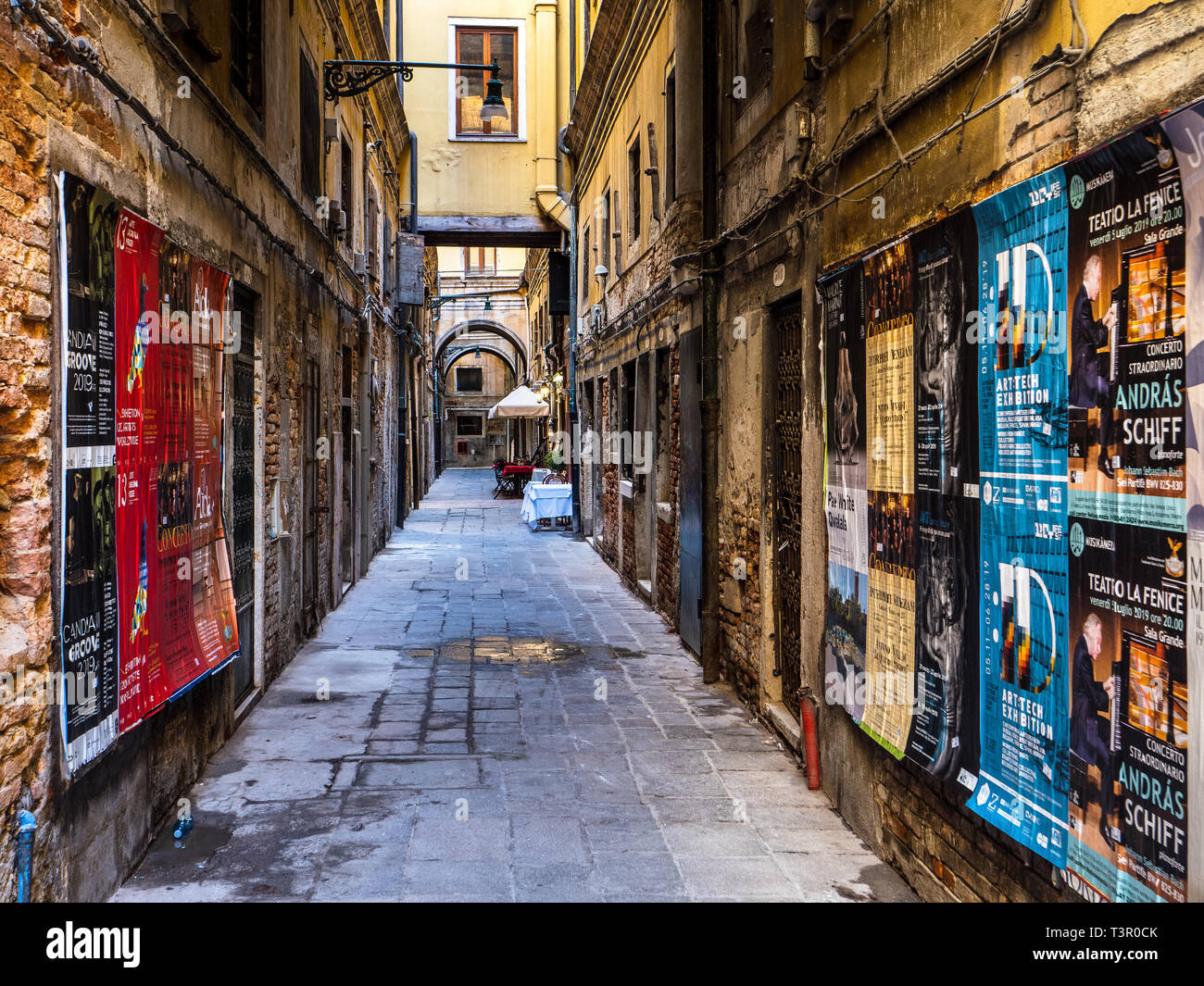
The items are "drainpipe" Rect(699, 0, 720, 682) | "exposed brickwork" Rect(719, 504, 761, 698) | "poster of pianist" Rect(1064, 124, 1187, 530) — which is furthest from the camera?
"drainpipe" Rect(699, 0, 720, 682)

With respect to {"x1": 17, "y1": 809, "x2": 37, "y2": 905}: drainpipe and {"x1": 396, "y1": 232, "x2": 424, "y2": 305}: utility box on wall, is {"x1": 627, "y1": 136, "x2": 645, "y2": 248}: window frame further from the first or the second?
{"x1": 17, "y1": 809, "x2": 37, "y2": 905}: drainpipe

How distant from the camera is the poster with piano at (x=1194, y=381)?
2.30 metres

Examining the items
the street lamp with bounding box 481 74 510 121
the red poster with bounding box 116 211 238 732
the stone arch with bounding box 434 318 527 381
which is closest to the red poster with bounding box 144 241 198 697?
the red poster with bounding box 116 211 238 732

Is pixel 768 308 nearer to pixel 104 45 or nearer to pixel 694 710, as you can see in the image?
pixel 694 710

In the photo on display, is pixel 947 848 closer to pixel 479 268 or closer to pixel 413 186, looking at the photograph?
pixel 413 186

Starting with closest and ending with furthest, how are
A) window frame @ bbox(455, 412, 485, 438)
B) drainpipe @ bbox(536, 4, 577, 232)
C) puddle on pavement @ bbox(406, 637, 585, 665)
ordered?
puddle on pavement @ bbox(406, 637, 585, 665) → drainpipe @ bbox(536, 4, 577, 232) → window frame @ bbox(455, 412, 485, 438)

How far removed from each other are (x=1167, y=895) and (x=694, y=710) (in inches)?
174

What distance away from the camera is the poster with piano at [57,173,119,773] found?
11.1 feet

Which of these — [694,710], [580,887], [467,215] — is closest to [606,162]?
[467,215]

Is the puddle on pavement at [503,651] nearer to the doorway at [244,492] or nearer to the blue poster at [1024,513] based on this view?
the doorway at [244,492]

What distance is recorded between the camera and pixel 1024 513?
3.10 m

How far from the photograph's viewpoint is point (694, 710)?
6.79 metres

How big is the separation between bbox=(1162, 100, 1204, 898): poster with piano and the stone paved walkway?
6.55 ft

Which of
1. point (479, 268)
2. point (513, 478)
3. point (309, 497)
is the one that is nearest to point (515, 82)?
point (513, 478)
